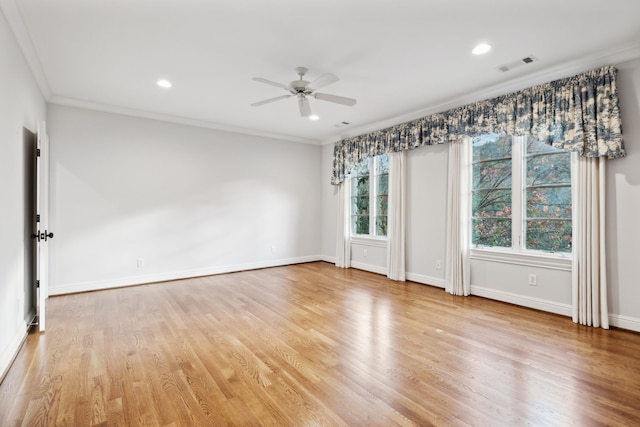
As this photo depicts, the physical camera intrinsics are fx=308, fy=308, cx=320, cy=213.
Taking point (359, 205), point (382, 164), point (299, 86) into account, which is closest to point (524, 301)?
point (382, 164)

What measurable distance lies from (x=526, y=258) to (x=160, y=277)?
5438 mm

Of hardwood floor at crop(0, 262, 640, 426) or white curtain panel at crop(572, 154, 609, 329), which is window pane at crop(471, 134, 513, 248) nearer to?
white curtain panel at crop(572, 154, 609, 329)

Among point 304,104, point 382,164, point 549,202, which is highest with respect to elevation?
point 304,104

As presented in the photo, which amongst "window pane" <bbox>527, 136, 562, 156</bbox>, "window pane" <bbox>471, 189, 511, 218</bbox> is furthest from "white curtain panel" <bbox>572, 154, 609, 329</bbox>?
"window pane" <bbox>471, 189, 511, 218</bbox>

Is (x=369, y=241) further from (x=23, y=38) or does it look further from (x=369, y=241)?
(x=23, y=38)

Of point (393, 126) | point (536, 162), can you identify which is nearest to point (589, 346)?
point (536, 162)

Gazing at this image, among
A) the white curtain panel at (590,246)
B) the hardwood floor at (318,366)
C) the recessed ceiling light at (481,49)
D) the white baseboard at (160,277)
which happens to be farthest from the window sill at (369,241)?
the recessed ceiling light at (481,49)

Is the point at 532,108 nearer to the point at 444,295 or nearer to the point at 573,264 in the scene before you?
the point at 573,264

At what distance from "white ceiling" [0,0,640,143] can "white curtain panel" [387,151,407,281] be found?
48.4 inches

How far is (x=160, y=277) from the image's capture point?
16.9 ft

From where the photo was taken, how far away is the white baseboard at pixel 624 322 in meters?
3.03

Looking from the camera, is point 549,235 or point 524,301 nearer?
point 549,235

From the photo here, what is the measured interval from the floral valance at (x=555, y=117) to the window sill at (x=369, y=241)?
192 cm

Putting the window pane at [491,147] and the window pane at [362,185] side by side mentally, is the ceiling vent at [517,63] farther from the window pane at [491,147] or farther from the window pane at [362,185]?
the window pane at [362,185]
